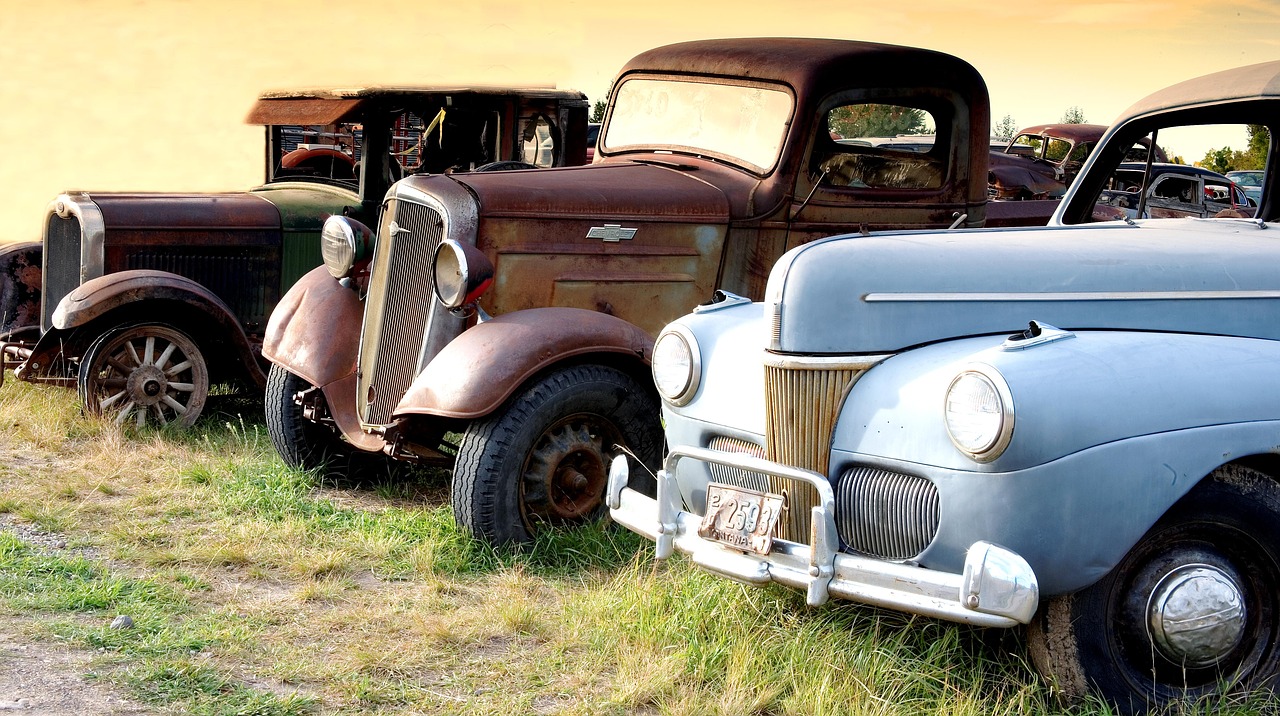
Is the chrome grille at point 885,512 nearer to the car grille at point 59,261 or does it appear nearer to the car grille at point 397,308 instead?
the car grille at point 397,308

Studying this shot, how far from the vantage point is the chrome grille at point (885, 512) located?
2.94 m

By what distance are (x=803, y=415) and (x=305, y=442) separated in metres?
3.00

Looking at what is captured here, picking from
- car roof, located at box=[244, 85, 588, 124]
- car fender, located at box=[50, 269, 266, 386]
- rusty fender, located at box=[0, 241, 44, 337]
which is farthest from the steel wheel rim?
rusty fender, located at box=[0, 241, 44, 337]

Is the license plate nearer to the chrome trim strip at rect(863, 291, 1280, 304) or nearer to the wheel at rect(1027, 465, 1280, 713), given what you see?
the chrome trim strip at rect(863, 291, 1280, 304)

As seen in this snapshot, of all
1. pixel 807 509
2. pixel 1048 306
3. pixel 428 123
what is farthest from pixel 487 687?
pixel 428 123

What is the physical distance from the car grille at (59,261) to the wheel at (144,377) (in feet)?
2.46

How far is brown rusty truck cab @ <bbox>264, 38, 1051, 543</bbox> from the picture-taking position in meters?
4.39

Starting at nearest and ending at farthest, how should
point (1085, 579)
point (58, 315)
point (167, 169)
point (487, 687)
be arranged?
1. point (1085, 579)
2. point (487, 687)
3. point (58, 315)
4. point (167, 169)

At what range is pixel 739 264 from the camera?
5289 mm

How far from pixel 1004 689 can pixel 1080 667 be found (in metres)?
0.21

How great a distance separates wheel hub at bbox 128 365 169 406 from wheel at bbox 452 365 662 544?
2.68 m

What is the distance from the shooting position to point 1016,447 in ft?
8.94

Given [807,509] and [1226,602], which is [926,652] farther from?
[1226,602]

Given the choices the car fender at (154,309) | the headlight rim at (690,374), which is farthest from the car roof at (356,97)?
the headlight rim at (690,374)
